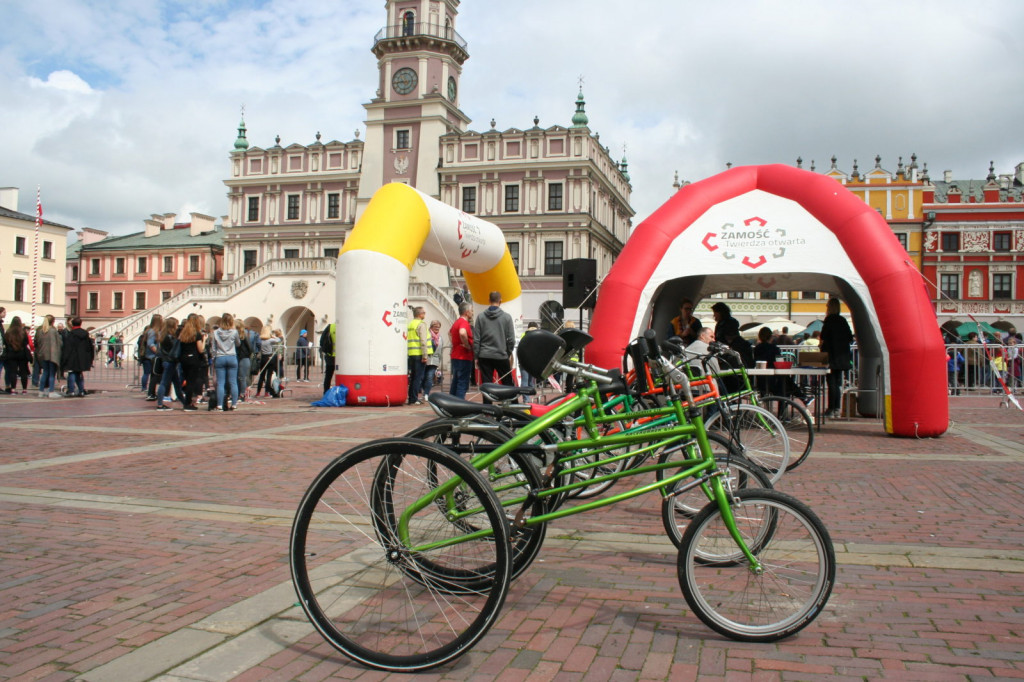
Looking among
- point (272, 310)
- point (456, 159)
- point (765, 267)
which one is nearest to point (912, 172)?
point (456, 159)

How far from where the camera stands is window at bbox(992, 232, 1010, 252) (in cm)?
5600

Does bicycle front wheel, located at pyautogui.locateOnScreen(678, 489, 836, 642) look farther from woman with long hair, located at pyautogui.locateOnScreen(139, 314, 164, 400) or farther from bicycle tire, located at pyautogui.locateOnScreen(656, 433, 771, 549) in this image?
woman with long hair, located at pyautogui.locateOnScreen(139, 314, 164, 400)

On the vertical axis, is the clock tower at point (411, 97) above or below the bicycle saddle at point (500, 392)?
above

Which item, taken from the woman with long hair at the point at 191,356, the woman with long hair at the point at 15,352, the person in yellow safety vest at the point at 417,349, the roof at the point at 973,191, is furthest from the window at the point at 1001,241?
the woman with long hair at the point at 15,352

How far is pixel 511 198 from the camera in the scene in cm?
5234

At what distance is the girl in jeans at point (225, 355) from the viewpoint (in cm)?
1365

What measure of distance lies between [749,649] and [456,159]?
168 ft

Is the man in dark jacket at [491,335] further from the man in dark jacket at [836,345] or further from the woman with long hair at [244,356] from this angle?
the woman with long hair at [244,356]

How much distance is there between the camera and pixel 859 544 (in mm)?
4945

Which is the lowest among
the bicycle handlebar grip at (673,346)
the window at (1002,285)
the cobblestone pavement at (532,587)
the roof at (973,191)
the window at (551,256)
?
the cobblestone pavement at (532,587)

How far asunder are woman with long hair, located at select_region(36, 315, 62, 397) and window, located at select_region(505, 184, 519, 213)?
37.4 meters

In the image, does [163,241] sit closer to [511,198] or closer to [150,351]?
[511,198]

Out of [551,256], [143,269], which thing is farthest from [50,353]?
[143,269]

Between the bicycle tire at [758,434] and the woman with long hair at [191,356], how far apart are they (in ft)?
34.1
